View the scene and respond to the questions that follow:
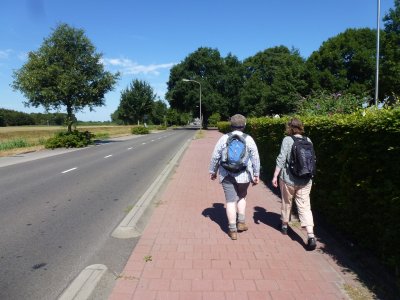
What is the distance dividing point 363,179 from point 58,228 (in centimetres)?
469

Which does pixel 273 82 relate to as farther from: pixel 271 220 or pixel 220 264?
pixel 220 264

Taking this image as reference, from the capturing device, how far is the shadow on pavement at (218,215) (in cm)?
667

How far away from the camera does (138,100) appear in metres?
75.0

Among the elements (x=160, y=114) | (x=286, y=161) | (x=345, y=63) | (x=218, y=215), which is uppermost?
(x=345, y=63)

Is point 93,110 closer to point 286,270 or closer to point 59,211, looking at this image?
point 59,211

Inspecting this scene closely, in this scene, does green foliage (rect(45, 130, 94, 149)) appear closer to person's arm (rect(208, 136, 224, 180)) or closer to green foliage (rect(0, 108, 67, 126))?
person's arm (rect(208, 136, 224, 180))

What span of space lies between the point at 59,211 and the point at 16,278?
3504 mm

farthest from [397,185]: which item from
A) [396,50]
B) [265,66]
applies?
[265,66]

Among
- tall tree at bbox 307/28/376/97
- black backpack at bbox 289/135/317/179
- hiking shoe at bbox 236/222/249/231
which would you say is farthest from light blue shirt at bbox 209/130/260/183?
tall tree at bbox 307/28/376/97

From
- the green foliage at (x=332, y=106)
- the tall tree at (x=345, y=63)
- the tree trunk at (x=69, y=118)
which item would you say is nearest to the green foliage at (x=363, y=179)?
the green foliage at (x=332, y=106)

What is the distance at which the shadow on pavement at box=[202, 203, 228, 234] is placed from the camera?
6.67m

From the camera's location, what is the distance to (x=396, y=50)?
42906 mm

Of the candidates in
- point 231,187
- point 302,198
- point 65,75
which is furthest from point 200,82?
point 302,198

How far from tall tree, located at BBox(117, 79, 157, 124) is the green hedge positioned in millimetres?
69949
